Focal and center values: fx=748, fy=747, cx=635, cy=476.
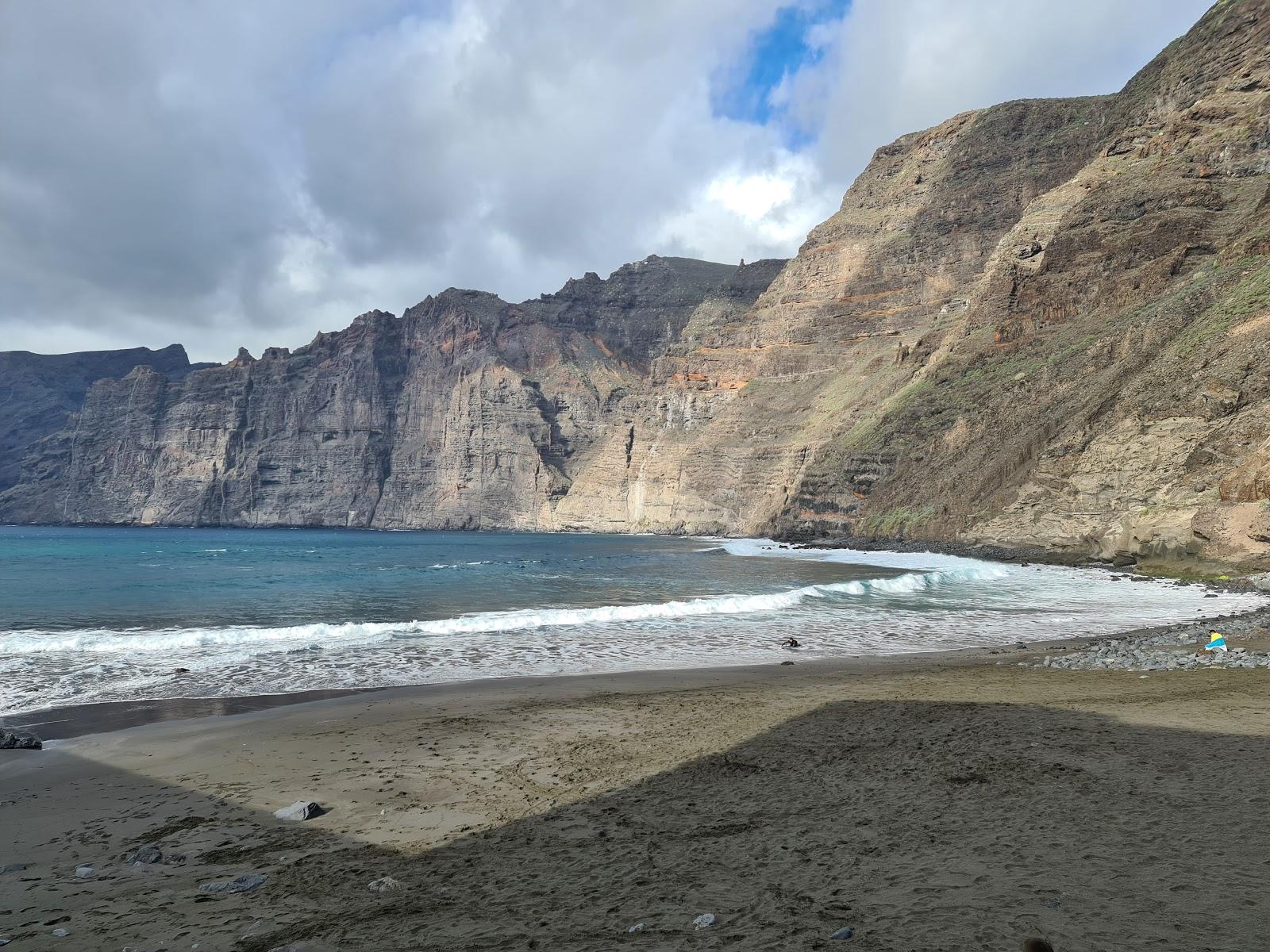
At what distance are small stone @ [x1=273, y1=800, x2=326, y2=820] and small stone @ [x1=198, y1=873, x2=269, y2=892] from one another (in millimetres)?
1307

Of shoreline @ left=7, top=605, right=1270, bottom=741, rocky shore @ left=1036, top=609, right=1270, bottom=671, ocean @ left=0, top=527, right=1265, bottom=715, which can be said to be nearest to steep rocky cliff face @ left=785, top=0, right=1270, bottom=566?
ocean @ left=0, top=527, right=1265, bottom=715

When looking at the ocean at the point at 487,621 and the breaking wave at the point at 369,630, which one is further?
the breaking wave at the point at 369,630

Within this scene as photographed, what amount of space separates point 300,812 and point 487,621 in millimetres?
15803

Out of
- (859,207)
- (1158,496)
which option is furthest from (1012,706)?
(859,207)

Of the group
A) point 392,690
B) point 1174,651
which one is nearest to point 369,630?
point 392,690

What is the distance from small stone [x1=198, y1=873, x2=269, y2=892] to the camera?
500 centimetres

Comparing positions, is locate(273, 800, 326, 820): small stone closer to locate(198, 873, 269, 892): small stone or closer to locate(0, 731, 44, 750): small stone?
locate(198, 873, 269, 892): small stone

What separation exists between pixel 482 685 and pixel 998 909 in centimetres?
1070

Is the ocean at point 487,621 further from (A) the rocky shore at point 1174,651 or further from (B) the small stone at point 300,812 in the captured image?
(B) the small stone at point 300,812

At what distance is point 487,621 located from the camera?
2222 centimetres

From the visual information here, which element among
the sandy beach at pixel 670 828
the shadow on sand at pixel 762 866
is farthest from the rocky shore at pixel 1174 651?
the shadow on sand at pixel 762 866

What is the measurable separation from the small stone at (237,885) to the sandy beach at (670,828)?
0.21 ft

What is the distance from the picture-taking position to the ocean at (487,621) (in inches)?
598

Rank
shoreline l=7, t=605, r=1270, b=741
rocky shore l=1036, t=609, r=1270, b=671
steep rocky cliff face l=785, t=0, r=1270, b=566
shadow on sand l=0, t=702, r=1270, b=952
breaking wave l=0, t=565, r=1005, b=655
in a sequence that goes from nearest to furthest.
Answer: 1. shadow on sand l=0, t=702, r=1270, b=952
2. shoreline l=7, t=605, r=1270, b=741
3. rocky shore l=1036, t=609, r=1270, b=671
4. breaking wave l=0, t=565, r=1005, b=655
5. steep rocky cliff face l=785, t=0, r=1270, b=566
